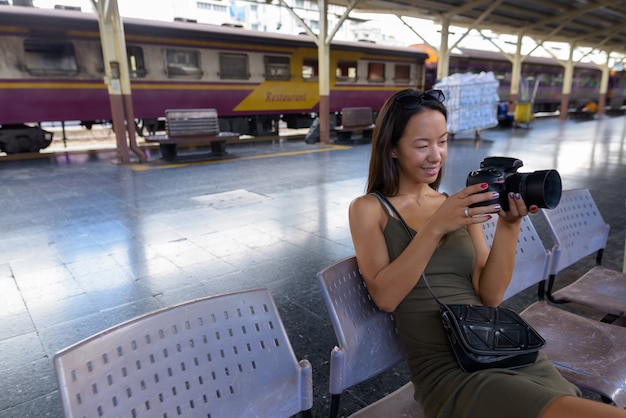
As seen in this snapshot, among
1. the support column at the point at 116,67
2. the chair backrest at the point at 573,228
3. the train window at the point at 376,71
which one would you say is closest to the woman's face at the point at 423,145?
the chair backrest at the point at 573,228

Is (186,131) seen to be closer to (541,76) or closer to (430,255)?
(430,255)

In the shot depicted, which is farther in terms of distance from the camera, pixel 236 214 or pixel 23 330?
pixel 236 214

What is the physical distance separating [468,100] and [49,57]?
36.2 feet

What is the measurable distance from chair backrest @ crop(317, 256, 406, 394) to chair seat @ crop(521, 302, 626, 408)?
2.02 feet

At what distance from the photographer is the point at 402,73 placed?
57.3 ft

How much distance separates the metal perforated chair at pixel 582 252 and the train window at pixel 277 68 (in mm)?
11804

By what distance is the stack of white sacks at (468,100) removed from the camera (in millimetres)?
12758

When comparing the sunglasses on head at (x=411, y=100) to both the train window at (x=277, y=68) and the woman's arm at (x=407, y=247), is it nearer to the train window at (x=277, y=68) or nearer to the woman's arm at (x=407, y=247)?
the woman's arm at (x=407, y=247)

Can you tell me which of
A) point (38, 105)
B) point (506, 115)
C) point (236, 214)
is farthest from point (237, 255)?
point (506, 115)

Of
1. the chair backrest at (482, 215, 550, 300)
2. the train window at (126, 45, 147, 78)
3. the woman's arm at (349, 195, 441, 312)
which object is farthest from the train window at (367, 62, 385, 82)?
the woman's arm at (349, 195, 441, 312)

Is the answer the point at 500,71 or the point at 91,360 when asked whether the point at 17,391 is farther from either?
the point at 500,71

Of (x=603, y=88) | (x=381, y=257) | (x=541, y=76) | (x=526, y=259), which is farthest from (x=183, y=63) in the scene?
(x=603, y=88)

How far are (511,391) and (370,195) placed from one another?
0.76 meters

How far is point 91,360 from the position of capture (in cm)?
101
